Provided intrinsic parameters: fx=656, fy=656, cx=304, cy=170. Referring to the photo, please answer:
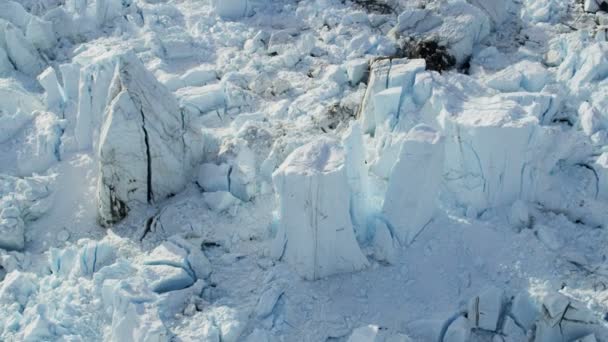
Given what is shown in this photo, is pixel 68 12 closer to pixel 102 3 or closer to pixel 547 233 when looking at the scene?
pixel 102 3

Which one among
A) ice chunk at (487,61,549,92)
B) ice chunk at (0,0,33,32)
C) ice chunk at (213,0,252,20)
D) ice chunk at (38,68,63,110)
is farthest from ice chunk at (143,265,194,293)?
ice chunk at (0,0,33,32)

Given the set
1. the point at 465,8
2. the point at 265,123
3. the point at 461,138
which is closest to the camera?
the point at 461,138

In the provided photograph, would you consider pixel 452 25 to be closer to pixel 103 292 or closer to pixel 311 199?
pixel 311 199

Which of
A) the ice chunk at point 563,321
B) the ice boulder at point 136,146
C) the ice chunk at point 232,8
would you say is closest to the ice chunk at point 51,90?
the ice boulder at point 136,146

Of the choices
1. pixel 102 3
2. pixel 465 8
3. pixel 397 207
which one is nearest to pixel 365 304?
pixel 397 207

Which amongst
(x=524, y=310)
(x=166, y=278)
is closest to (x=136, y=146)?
(x=166, y=278)

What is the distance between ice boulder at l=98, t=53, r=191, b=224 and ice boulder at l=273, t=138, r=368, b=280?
1.39 metres

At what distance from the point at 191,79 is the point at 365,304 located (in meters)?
4.09

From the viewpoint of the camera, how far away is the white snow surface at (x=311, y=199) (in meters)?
5.00

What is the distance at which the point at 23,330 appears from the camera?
5.02 meters

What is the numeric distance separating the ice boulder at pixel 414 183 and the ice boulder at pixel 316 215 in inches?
17.5

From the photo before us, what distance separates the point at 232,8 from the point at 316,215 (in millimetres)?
5109

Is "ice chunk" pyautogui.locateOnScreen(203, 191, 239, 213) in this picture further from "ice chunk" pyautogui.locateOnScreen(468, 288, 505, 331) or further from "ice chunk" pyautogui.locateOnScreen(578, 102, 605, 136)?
"ice chunk" pyautogui.locateOnScreen(578, 102, 605, 136)

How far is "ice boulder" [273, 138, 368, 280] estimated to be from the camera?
5199 mm
